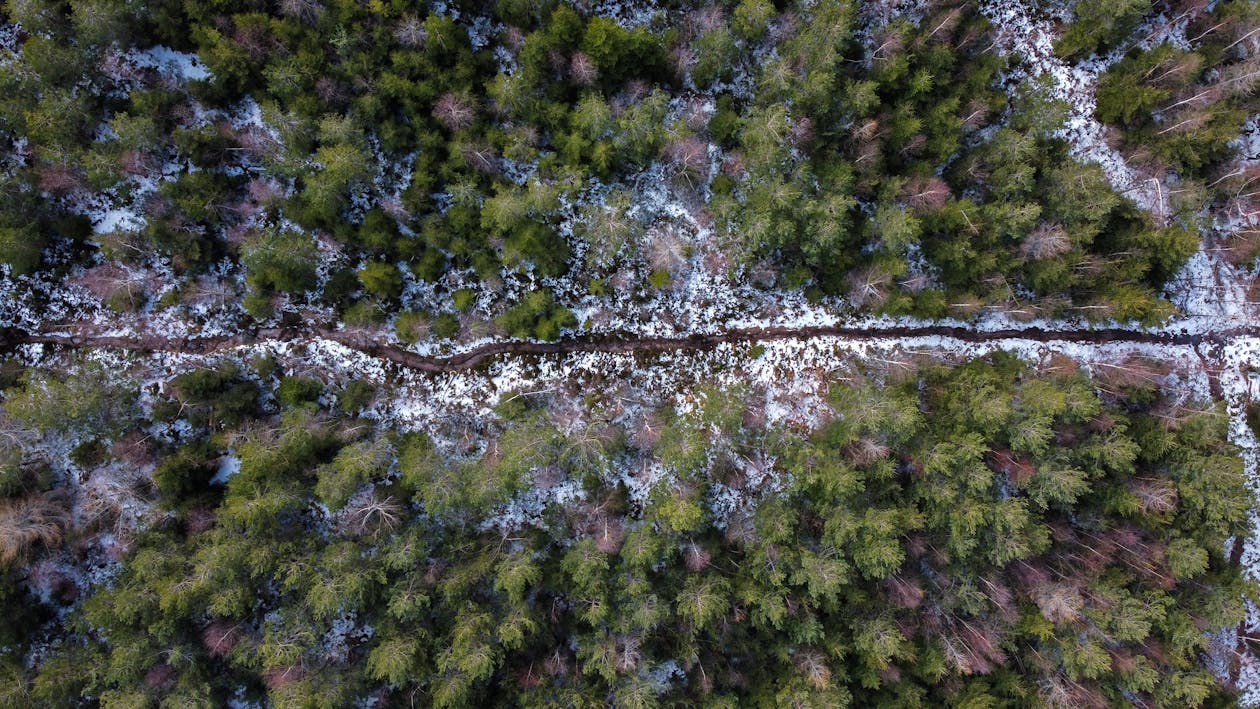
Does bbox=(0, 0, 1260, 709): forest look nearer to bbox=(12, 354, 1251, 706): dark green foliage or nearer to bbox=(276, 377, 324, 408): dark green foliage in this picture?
bbox=(12, 354, 1251, 706): dark green foliage

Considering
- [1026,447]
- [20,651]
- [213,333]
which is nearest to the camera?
[1026,447]

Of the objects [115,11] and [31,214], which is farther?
[31,214]

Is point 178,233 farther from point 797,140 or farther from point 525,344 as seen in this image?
point 797,140

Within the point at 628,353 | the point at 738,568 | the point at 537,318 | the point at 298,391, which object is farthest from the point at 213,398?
the point at 738,568

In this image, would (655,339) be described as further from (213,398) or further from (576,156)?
(213,398)

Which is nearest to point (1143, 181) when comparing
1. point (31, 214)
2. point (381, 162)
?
point (381, 162)

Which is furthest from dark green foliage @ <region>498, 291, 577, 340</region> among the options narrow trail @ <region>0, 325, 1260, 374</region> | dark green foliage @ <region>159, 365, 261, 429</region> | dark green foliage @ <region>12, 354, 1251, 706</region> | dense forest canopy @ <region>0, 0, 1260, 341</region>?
dark green foliage @ <region>159, 365, 261, 429</region>

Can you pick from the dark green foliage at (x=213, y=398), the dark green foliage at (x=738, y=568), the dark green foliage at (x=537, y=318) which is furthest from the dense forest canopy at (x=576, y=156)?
the dark green foliage at (x=738, y=568)

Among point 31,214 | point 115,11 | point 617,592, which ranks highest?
point 115,11
